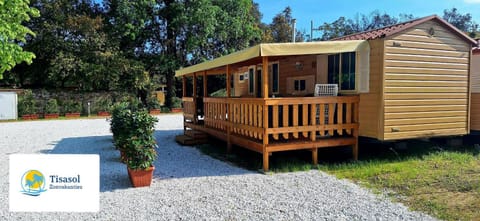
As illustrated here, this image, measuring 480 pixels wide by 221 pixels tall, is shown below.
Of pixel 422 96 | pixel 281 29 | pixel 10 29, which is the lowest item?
pixel 422 96

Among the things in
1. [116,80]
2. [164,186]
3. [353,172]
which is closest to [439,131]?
[353,172]

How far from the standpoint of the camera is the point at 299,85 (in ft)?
29.0

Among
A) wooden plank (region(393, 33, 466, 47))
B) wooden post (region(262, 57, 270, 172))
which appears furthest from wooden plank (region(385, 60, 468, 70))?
wooden post (region(262, 57, 270, 172))

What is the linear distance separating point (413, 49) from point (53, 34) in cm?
1956

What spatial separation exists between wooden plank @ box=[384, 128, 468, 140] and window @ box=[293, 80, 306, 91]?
301cm

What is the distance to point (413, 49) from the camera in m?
6.17

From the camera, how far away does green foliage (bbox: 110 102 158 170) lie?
15.1 feet

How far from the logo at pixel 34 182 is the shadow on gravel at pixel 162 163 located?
0.97 m

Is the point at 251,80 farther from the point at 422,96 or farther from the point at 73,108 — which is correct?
the point at 73,108

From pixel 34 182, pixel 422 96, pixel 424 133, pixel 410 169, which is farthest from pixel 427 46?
pixel 34 182

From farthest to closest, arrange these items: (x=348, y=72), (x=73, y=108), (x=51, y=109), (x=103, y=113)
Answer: (x=103, y=113)
(x=73, y=108)
(x=51, y=109)
(x=348, y=72)

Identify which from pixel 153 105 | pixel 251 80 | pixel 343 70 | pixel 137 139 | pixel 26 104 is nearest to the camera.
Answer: pixel 137 139

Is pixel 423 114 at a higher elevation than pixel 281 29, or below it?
below

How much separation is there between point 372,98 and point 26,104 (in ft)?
59.1
